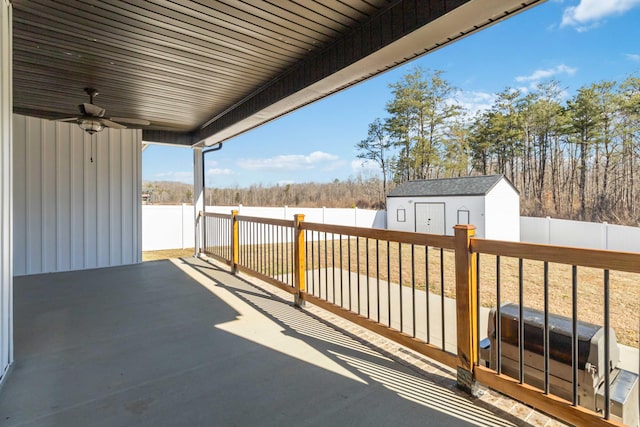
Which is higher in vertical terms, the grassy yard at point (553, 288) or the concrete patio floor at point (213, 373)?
the concrete patio floor at point (213, 373)

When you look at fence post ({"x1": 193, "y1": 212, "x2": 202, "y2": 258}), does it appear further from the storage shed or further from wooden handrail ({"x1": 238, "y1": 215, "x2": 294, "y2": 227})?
the storage shed

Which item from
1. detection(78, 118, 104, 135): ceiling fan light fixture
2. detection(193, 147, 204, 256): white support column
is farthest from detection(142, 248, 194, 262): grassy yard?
detection(78, 118, 104, 135): ceiling fan light fixture

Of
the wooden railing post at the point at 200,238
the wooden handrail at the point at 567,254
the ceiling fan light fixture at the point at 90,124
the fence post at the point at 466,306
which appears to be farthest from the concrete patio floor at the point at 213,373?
the wooden railing post at the point at 200,238

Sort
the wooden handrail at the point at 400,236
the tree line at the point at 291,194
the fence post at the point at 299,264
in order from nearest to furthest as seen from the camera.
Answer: the wooden handrail at the point at 400,236 → the fence post at the point at 299,264 → the tree line at the point at 291,194

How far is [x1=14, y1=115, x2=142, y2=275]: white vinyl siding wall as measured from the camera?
502 centimetres

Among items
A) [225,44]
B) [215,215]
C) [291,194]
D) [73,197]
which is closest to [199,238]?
[215,215]

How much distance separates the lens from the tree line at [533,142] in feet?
42.6

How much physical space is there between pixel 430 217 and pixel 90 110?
1148 centimetres

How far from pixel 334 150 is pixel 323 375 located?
22.9 metres

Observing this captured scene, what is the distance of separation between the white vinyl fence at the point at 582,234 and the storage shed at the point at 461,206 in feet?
1.93

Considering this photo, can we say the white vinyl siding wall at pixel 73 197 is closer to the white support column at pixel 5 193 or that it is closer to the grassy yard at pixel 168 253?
the grassy yard at pixel 168 253

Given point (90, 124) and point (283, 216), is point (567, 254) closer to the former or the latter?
point (90, 124)

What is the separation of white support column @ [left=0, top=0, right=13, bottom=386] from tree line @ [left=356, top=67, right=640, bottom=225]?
1671 centimetres

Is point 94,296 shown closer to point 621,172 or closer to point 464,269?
point 464,269
